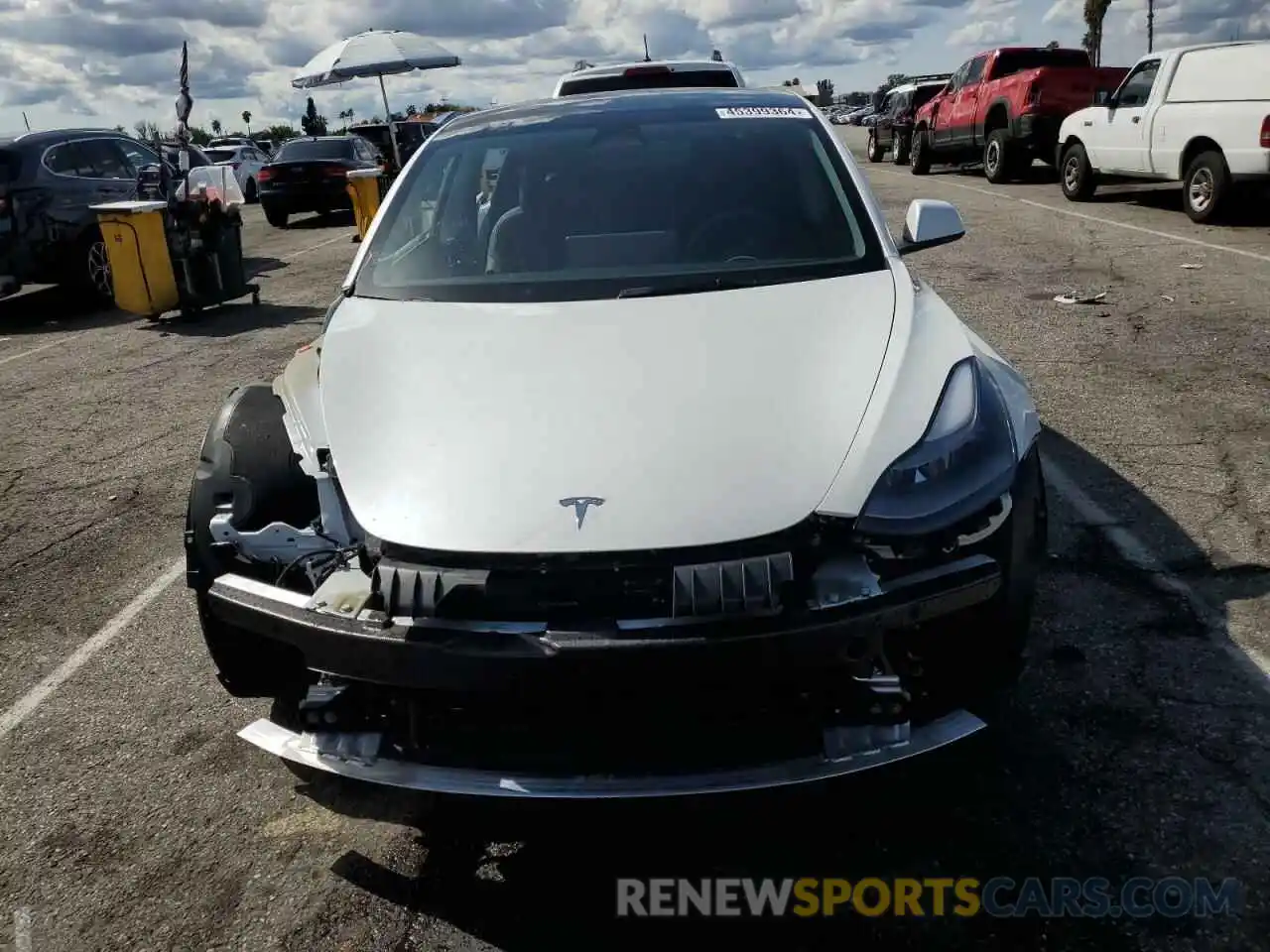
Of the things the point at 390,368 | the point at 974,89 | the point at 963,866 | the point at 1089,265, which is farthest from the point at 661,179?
the point at 974,89

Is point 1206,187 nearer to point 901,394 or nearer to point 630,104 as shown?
point 630,104

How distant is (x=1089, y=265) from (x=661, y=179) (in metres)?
7.46

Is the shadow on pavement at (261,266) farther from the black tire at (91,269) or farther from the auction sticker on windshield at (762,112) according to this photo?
the auction sticker on windshield at (762,112)

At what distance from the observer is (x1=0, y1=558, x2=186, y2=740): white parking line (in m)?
3.49

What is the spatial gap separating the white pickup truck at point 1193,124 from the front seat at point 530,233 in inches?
378

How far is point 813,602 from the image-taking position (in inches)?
84.7

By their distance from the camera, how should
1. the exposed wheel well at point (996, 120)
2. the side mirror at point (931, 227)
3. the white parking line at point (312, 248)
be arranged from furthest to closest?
the exposed wheel well at point (996, 120)
the white parking line at point (312, 248)
the side mirror at point (931, 227)

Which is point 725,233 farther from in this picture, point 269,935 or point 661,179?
point 269,935

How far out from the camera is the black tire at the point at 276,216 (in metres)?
20.0

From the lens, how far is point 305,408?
2791mm

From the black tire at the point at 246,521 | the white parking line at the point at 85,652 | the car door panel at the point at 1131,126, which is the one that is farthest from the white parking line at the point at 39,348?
the car door panel at the point at 1131,126

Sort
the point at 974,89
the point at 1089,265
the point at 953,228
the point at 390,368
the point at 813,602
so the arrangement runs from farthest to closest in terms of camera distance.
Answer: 1. the point at 974,89
2. the point at 1089,265
3. the point at 953,228
4. the point at 390,368
5. the point at 813,602

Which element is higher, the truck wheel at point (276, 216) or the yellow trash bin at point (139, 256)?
the yellow trash bin at point (139, 256)

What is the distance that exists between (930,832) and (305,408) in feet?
6.05
